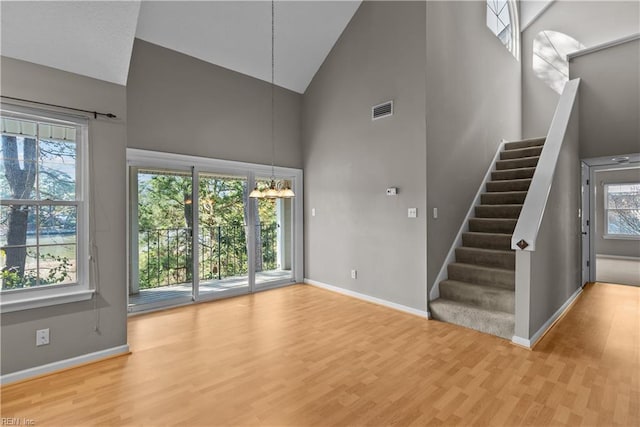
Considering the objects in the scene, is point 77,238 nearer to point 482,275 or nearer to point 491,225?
point 482,275

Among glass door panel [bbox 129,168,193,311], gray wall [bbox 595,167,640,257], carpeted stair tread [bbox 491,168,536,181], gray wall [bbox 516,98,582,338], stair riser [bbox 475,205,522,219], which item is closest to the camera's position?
gray wall [bbox 516,98,582,338]

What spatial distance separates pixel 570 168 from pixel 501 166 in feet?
3.30

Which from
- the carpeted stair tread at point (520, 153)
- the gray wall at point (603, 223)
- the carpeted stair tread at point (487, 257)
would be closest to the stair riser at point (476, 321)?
the carpeted stair tread at point (487, 257)

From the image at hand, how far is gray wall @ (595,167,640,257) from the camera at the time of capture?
7914 mm

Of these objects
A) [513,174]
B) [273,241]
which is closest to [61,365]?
[273,241]

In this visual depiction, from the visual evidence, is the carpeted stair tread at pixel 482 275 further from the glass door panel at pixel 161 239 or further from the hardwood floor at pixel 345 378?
the glass door panel at pixel 161 239

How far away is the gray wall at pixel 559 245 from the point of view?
10.6 ft

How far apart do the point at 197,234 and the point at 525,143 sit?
5.95 metres

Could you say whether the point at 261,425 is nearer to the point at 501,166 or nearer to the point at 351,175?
the point at 351,175

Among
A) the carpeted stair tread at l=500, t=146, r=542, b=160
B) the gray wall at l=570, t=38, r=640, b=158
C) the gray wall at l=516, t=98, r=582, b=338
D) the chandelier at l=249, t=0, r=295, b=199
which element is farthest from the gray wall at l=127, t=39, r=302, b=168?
the gray wall at l=570, t=38, r=640, b=158

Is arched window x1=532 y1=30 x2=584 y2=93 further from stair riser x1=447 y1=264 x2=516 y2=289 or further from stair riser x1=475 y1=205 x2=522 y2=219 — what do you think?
stair riser x1=447 y1=264 x2=516 y2=289

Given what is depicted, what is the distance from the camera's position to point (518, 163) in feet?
17.2

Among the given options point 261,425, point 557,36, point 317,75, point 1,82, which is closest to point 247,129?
point 317,75

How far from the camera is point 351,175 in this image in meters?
4.95
